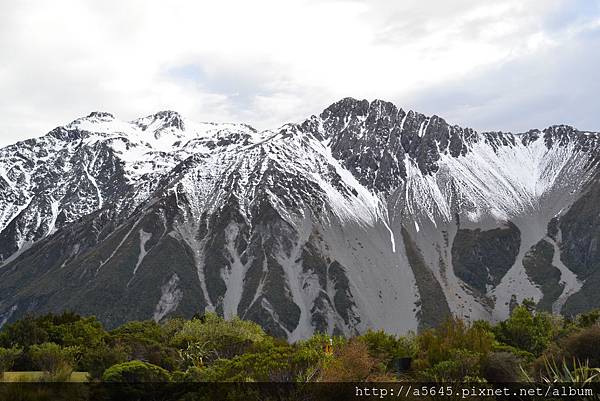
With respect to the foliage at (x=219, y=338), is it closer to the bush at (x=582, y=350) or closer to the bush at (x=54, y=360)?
the bush at (x=54, y=360)

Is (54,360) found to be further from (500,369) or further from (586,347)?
(586,347)

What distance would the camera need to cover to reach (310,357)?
33844 mm

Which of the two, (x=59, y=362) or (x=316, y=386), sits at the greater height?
(x=59, y=362)

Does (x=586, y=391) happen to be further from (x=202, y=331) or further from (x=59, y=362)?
(x=202, y=331)

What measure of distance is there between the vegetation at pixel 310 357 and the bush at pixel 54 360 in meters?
0.11

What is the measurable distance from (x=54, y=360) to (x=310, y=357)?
72.9 ft

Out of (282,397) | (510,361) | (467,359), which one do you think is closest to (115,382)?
(282,397)

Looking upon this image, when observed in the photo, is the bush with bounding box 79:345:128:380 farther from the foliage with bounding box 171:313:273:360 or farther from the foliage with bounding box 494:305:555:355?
the foliage with bounding box 494:305:555:355

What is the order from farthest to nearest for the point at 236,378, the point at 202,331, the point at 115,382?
the point at 202,331 < the point at 115,382 < the point at 236,378

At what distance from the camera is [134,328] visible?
10200 centimetres

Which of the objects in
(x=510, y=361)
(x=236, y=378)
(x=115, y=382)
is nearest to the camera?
(x=236, y=378)

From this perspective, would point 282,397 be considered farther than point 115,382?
No

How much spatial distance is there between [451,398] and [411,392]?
1.87m

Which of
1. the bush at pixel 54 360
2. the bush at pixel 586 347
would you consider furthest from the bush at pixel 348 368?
the bush at pixel 54 360
